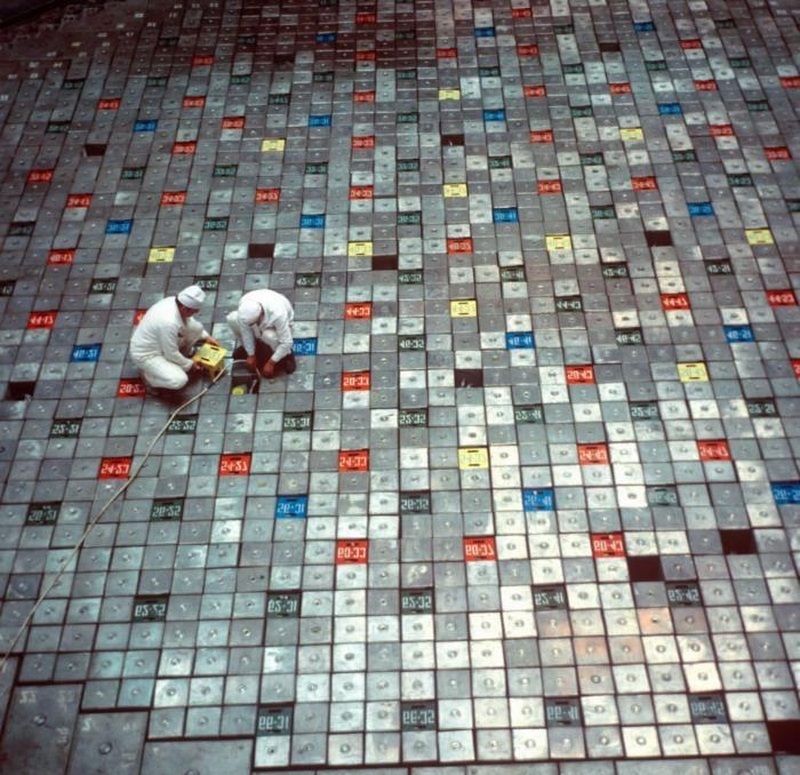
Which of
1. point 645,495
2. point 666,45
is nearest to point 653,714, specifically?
point 645,495

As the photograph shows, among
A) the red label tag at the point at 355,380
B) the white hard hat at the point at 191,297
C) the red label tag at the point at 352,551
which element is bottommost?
the red label tag at the point at 352,551

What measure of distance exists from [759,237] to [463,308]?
2.77 metres

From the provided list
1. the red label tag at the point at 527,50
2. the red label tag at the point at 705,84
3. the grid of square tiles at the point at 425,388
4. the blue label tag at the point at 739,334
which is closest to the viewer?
the grid of square tiles at the point at 425,388

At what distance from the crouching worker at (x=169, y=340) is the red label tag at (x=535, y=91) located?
14.7 ft

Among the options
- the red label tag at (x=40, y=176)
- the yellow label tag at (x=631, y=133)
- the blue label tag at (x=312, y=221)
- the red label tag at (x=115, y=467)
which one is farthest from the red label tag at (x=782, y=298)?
the red label tag at (x=40, y=176)

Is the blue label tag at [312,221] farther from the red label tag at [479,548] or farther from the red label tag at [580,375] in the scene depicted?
the red label tag at [479,548]

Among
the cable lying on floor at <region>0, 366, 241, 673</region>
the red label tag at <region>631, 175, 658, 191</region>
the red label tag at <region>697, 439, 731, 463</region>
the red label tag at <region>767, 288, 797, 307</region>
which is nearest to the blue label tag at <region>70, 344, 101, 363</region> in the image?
the cable lying on floor at <region>0, 366, 241, 673</region>

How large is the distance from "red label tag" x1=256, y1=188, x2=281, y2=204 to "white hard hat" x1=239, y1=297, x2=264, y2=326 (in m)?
2.06

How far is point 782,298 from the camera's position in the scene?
6910mm

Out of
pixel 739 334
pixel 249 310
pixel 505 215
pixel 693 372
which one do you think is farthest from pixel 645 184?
pixel 249 310

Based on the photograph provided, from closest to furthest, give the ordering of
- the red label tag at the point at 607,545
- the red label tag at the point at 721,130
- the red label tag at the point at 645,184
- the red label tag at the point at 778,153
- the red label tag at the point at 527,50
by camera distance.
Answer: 1. the red label tag at the point at 607,545
2. the red label tag at the point at 645,184
3. the red label tag at the point at 778,153
4. the red label tag at the point at 721,130
5. the red label tag at the point at 527,50

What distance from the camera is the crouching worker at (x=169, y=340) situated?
238 inches

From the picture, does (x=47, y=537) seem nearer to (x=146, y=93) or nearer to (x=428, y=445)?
(x=428, y=445)

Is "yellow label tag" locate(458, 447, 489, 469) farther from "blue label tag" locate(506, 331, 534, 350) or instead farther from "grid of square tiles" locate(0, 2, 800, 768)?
"blue label tag" locate(506, 331, 534, 350)
